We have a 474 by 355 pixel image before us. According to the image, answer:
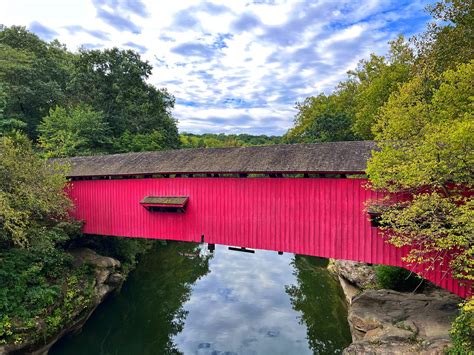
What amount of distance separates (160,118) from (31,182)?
1629 cm

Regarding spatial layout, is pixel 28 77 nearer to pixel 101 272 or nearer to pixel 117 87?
pixel 117 87

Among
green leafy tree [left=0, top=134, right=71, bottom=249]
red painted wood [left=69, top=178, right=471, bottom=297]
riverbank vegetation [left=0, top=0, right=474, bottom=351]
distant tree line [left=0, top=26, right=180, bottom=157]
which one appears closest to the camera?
riverbank vegetation [left=0, top=0, right=474, bottom=351]

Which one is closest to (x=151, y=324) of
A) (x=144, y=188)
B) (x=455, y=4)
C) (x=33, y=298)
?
(x=33, y=298)

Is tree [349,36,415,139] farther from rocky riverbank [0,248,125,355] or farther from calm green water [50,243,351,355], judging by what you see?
rocky riverbank [0,248,125,355]

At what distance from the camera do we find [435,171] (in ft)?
21.5

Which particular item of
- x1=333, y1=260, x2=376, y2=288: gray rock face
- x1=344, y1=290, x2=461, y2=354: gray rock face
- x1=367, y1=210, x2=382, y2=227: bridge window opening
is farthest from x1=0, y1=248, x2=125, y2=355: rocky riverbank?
x1=333, y1=260, x2=376, y2=288: gray rock face

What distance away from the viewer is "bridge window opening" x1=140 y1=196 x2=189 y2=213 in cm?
1124

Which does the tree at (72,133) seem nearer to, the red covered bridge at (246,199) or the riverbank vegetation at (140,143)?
the riverbank vegetation at (140,143)

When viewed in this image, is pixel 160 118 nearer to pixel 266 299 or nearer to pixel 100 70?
pixel 100 70

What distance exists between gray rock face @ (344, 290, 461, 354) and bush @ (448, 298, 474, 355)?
433 millimetres

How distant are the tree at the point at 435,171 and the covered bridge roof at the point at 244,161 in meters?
1.11

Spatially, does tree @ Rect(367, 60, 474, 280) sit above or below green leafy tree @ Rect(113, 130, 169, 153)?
below

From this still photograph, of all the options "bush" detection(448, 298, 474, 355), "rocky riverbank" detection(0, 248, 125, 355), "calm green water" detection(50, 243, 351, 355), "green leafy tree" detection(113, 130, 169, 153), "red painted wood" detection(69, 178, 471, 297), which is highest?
"green leafy tree" detection(113, 130, 169, 153)

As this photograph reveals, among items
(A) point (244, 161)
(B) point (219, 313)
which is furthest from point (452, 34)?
(B) point (219, 313)
